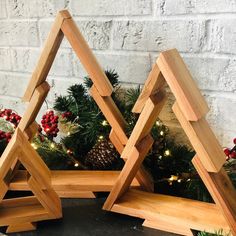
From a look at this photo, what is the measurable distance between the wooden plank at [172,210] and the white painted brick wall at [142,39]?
0.18 meters

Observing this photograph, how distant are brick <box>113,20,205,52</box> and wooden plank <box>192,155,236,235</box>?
286mm

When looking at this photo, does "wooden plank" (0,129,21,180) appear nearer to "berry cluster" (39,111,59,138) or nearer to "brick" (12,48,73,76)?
"berry cluster" (39,111,59,138)

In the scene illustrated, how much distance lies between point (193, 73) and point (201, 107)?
0.80 feet

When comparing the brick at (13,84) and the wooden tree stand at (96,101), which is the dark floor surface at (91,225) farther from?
the brick at (13,84)

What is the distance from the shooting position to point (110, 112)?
2.34ft

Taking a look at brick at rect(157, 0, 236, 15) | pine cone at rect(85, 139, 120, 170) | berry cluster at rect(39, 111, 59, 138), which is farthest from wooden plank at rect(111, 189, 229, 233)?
brick at rect(157, 0, 236, 15)

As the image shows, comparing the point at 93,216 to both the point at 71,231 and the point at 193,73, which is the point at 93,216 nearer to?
the point at 71,231

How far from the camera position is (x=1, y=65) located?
3.84 ft

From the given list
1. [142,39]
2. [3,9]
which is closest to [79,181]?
[142,39]

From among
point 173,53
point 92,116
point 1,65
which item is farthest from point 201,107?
point 1,65

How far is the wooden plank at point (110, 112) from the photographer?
71cm

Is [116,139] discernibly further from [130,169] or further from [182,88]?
[182,88]

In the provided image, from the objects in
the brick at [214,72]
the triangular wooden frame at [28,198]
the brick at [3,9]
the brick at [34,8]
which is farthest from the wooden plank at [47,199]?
the brick at [3,9]

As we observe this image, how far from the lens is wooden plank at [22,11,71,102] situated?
696 mm
